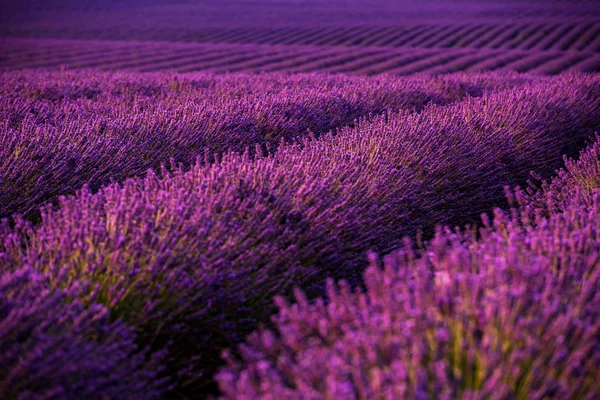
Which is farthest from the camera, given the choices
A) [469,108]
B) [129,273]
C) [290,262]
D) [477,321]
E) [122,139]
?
[469,108]

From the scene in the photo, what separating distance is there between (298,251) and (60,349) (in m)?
1.04

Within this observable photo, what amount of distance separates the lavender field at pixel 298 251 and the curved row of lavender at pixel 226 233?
1cm

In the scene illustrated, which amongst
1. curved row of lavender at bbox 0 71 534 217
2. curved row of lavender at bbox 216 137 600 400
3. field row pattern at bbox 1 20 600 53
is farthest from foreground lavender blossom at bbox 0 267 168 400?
field row pattern at bbox 1 20 600 53

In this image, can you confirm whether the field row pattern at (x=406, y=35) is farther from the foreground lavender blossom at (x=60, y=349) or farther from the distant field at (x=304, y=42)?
the foreground lavender blossom at (x=60, y=349)

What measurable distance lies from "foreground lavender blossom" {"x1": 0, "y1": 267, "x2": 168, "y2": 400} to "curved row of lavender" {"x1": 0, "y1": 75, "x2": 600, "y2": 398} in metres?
0.01

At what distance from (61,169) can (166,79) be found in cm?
476

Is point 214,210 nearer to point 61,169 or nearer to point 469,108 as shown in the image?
point 61,169

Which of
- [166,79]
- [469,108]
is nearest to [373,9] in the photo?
[166,79]

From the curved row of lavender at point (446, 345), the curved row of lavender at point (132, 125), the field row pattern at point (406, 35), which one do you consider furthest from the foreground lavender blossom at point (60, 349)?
the field row pattern at point (406, 35)

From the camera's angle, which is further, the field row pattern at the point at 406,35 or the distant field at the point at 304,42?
the field row pattern at the point at 406,35

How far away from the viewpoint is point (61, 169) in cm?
298

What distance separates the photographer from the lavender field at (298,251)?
130 centimetres

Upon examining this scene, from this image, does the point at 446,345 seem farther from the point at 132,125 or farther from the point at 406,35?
the point at 406,35

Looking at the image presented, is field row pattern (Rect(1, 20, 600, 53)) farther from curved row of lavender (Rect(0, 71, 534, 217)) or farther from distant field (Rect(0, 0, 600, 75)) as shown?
curved row of lavender (Rect(0, 71, 534, 217))
